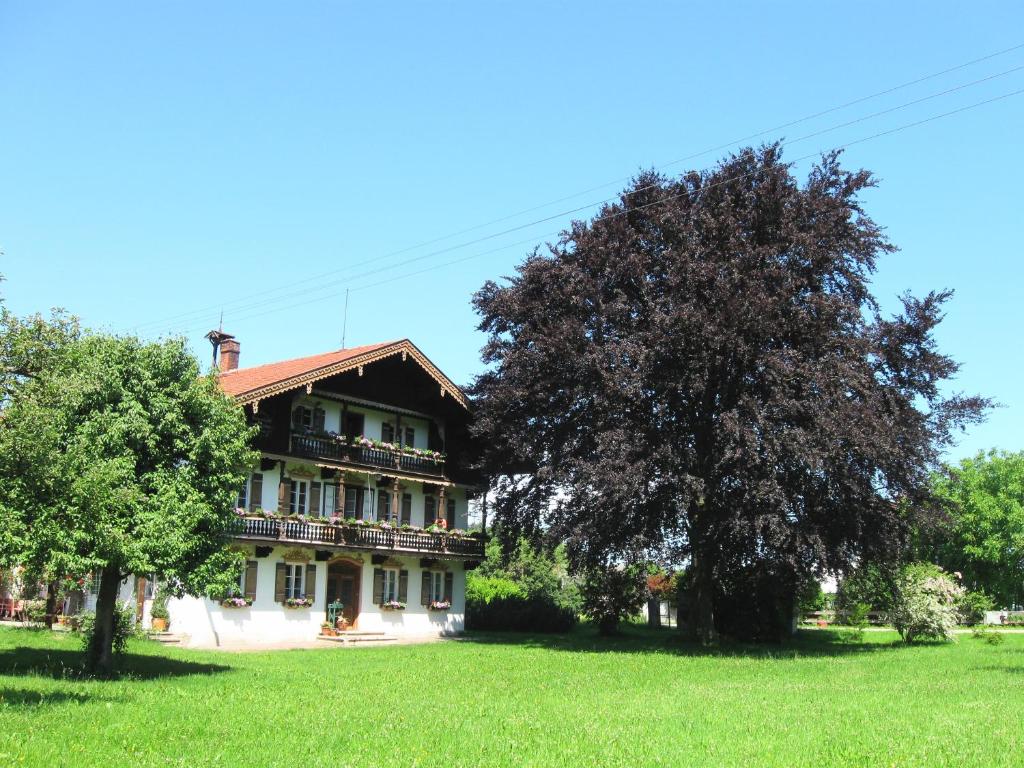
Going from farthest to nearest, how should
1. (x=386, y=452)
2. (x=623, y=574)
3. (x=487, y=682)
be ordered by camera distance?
(x=623, y=574) → (x=386, y=452) → (x=487, y=682)

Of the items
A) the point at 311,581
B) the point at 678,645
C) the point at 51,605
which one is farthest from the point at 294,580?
the point at 678,645

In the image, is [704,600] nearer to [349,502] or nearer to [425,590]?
[425,590]

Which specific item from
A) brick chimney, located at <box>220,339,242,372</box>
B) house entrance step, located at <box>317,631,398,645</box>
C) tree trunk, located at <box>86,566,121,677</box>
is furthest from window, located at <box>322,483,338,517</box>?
tree trunk, located at <box>86,566,121,677</box>

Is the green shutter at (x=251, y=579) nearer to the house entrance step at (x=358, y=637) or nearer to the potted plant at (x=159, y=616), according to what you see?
the potted plant at (x=159, y=616)

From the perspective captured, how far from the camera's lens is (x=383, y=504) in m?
38.4

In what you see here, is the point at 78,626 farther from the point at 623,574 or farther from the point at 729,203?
the point at 729,203

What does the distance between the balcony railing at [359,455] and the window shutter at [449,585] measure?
454 cm

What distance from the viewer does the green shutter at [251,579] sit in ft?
109

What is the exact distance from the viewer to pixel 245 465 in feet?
74.4

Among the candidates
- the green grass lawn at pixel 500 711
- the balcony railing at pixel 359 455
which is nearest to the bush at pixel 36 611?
the green grass lawn at pixel 500 711

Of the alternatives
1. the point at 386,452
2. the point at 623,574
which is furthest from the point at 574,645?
the point at 386,452

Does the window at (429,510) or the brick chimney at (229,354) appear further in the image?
the brick chimney at (229,354)

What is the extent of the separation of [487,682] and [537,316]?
55.8ft

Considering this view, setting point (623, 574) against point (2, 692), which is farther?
point (623, 574)
